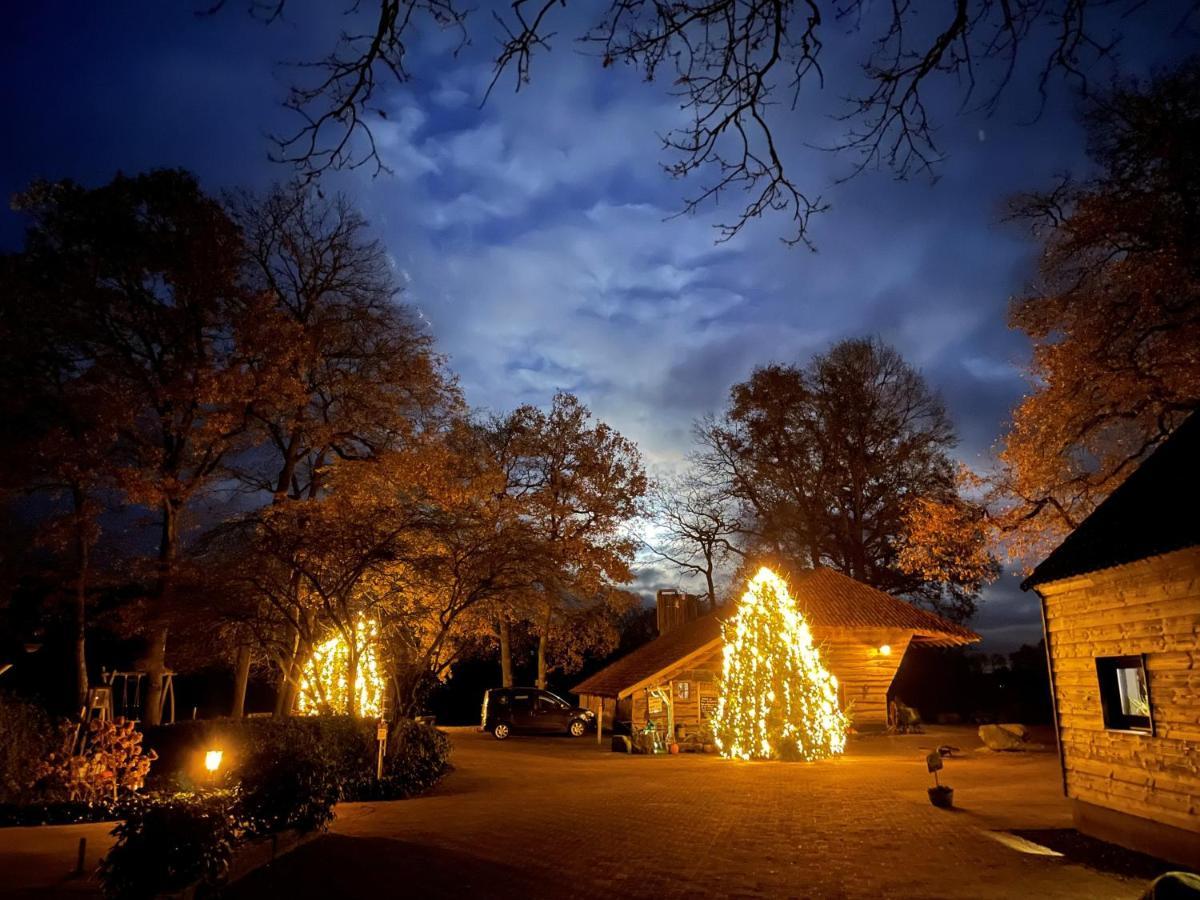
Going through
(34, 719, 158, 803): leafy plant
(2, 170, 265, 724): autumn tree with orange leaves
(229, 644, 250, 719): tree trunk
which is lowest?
(34, 719, 158, 803): leafy plant

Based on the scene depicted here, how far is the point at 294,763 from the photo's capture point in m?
11.5

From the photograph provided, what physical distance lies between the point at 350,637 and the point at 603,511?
19.4 m

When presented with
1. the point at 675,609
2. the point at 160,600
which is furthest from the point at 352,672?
the point at 675,609

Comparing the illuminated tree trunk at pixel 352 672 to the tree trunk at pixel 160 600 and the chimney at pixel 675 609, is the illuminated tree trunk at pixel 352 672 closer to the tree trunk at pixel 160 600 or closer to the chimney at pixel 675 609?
the tree trunk at pixel 160 600

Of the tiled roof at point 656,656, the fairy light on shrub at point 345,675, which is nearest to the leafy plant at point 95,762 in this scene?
the fairy light on shrub at point 345,675

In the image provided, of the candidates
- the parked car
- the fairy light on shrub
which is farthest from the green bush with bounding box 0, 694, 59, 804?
the parked car

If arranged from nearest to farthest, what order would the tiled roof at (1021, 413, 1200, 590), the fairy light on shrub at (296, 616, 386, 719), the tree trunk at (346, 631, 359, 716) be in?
the tiled roof at (1021, 413, 1200, 590) → the tree trunk at (346, 631, 359, 716) → the fairy light on shrub at (296, 616, 386, 719)

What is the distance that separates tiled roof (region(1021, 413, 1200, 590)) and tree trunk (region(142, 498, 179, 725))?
1724cm

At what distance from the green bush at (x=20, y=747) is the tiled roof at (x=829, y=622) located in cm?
1601

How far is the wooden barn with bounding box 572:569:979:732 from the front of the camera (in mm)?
24922

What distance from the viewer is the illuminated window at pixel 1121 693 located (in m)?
9.65

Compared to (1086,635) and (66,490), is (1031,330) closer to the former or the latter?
(1086,635)

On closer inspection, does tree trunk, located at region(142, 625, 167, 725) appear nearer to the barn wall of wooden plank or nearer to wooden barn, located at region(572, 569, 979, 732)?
wooden barn, located at region(572, 569, 979, 732)

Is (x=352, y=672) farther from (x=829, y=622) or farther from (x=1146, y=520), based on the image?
(x=829, y=622)
